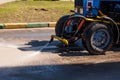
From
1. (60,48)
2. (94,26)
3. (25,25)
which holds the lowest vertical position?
(25,25)

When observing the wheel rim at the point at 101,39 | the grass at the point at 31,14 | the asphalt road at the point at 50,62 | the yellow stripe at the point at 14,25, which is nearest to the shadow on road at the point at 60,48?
the asphalt road at the point at 50,62

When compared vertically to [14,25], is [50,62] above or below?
above

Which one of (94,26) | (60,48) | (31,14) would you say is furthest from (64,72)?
(31,14)

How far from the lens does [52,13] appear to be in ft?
54.2

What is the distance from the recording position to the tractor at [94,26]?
10.3 meters

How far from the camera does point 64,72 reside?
8734mm

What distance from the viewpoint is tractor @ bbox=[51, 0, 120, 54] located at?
10344 mm

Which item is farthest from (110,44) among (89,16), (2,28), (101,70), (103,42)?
(2,28)

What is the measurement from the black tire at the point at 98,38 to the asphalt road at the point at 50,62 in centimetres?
18

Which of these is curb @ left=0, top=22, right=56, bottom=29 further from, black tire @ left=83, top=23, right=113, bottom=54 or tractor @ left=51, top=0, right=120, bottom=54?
black tire @ left=83, top=23, right=113, bottom=54

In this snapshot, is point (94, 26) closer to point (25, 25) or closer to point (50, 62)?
point (50, 62)

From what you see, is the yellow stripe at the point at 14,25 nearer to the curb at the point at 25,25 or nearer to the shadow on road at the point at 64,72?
the curb at the point at 25,25

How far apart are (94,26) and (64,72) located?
2.05 metres

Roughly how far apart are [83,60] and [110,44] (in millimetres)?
1133
